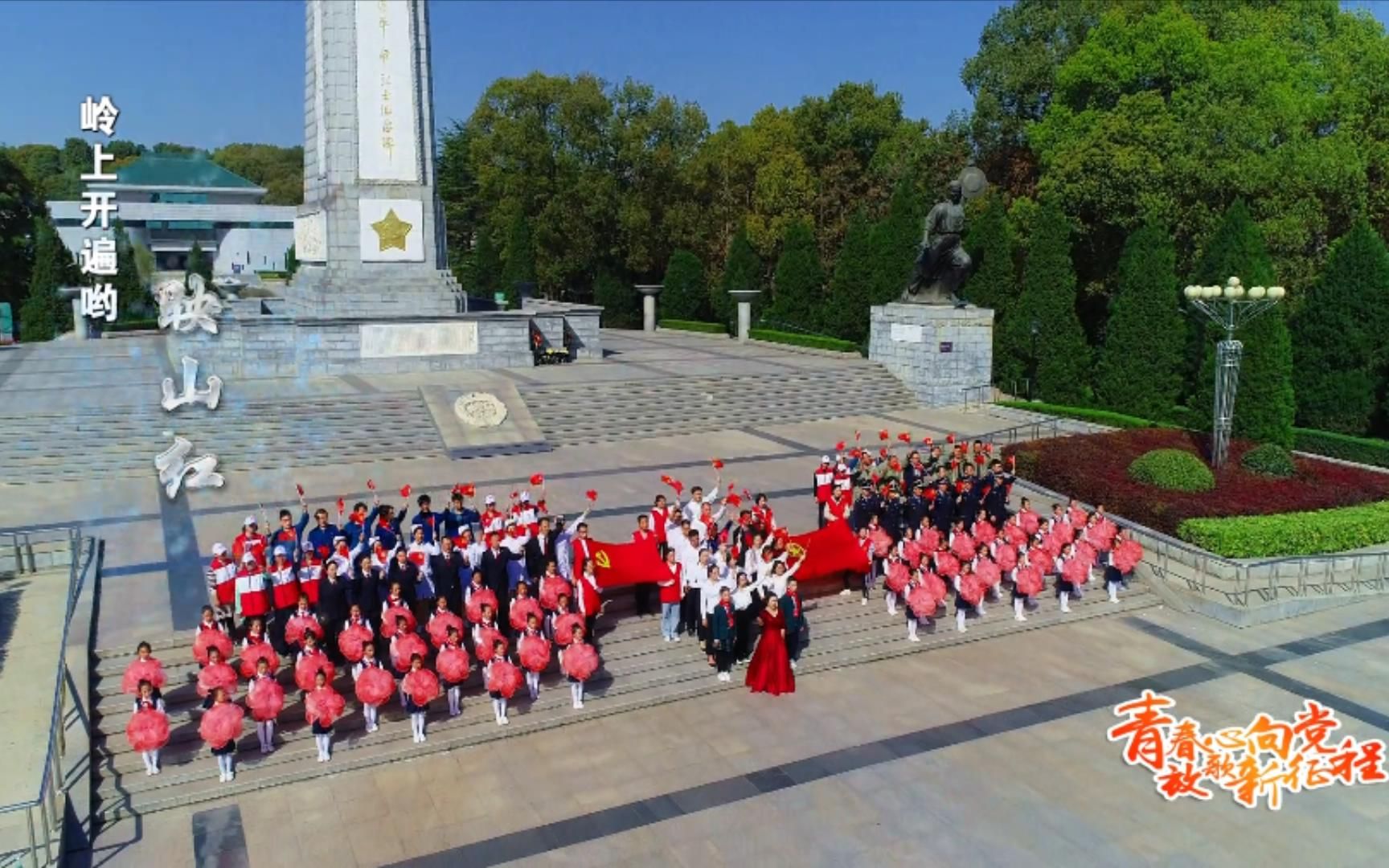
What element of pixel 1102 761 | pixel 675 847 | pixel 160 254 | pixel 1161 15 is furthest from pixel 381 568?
pixel 160 254

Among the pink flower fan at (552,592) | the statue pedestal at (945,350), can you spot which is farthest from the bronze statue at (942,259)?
the pink flower fan at (552,592)

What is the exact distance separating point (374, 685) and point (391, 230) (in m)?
19.6

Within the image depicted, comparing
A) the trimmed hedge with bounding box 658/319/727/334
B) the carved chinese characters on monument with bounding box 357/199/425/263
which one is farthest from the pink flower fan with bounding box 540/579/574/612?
the trimmed hedge with bounding box 658/319/727/334

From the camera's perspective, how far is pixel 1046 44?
113 ft

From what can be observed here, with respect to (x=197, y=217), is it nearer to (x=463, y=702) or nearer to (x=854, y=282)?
(x=854, y=282)

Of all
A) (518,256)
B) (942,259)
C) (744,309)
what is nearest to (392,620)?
(942,259)

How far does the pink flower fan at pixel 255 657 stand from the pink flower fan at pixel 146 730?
846 millimetres

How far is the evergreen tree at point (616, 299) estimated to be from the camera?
4709 cm

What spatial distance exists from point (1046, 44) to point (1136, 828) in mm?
31407

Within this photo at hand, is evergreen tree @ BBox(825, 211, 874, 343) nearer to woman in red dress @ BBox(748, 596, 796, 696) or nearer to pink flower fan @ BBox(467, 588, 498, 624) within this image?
woman in red dress @ BBox(748, 596, 796, 696)

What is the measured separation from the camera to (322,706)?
31.2ft

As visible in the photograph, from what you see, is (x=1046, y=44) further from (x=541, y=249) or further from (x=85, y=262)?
(x=85, y=262)

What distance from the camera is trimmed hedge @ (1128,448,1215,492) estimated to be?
57.2 feet

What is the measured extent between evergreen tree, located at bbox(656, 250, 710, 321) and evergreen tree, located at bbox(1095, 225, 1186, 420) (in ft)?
77.2
